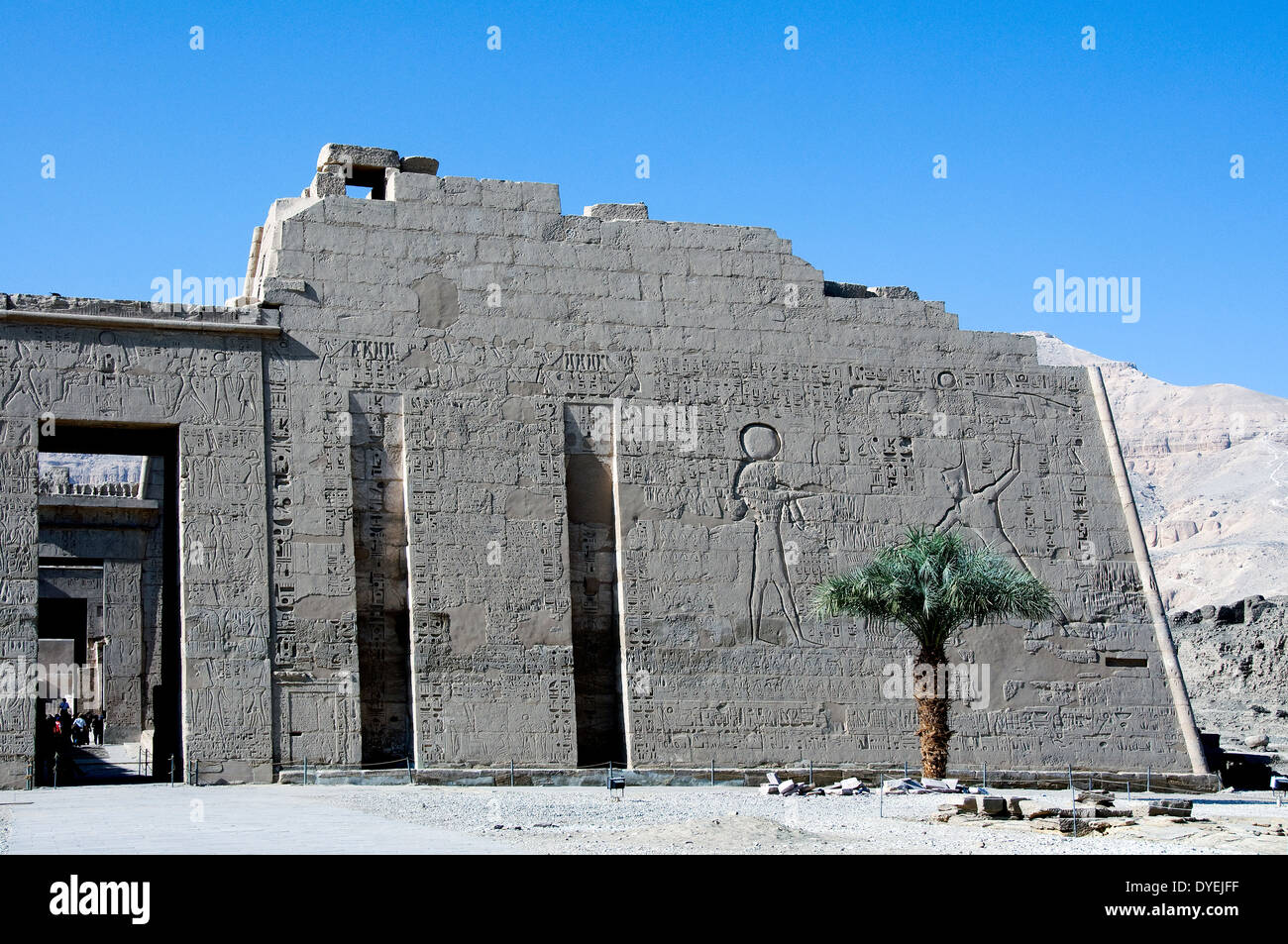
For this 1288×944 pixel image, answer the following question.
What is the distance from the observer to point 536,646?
49.9ft

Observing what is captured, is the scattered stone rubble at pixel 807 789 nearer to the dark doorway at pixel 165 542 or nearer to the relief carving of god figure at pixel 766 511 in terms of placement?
the relief carving of god figure at pixel 766 511

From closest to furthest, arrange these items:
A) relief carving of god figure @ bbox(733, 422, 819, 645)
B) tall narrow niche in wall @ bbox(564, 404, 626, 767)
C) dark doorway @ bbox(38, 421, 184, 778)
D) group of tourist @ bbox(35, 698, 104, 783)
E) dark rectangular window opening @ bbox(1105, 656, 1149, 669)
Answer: group of tourist @ bbox(35, 698, 104, 783)
dark doorway @ bbox(38, 421, 184, 778)
tall narrow niche in wall @ bbox(564, 404, 626, 767)
relief carving of god figure @ bbox(733, 422, 819, 645)
dark rectangular window opening @ bbox(1105, 656, 1149, 669)

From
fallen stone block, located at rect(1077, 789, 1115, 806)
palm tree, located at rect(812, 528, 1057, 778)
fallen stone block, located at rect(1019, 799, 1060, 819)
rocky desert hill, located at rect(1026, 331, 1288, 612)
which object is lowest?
fallen stone block, located at rect(1077, 789, 1115, 806)

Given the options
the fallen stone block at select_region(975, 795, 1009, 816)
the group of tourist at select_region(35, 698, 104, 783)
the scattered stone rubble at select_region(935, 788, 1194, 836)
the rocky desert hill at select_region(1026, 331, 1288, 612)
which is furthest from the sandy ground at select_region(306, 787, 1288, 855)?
the rocky desert hill at select_region(1026, 331, 1288, 612)

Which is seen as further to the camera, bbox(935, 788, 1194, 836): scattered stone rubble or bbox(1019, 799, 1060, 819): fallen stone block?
bbox(1019, 799, 1060, 819): fallen stone block

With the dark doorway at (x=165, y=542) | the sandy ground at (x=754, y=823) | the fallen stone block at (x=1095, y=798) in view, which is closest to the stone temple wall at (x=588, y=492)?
the dark doorway at (x=165, y=542)

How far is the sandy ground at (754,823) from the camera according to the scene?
845 centimetres

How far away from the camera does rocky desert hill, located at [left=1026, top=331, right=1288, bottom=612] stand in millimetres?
68500

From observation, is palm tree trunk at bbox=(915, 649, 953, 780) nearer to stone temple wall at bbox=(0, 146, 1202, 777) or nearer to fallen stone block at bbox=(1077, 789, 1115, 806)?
fallen stone block at bbox=(1077, 789, 1115, 806)
